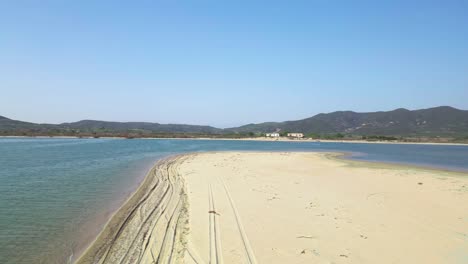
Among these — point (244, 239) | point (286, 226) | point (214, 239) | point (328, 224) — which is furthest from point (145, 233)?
point (328, 224)

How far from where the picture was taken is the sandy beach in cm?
685

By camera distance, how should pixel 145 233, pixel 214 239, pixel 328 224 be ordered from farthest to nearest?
pixel 328 224
pixel 145 233
pixel 214 239

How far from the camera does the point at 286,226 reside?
8828 millimetres

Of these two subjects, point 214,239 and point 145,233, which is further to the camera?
point 145,233

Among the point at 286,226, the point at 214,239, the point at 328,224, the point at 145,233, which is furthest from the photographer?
the point at 328,224

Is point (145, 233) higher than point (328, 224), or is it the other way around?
point (328, 224)

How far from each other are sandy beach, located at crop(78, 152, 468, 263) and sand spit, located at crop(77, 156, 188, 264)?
0.09 feet

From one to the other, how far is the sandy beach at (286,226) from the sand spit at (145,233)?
28mm

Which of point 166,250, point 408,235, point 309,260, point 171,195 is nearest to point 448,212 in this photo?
point 408,235

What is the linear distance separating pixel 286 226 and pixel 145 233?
414 cm

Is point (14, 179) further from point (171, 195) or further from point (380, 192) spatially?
point (380, 192)

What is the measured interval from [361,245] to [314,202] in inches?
182

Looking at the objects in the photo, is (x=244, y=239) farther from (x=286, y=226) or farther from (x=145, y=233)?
(x=145, y=233)

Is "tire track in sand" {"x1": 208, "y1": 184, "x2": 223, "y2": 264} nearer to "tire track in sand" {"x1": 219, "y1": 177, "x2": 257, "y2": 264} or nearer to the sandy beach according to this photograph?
the sandy beach
